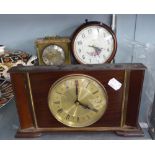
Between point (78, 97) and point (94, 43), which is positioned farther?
point (94, 43)

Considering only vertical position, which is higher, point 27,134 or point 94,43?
point 94,43

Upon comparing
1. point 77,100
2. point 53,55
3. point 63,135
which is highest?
point 53,55

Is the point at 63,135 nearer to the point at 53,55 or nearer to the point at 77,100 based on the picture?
the point at 77,100

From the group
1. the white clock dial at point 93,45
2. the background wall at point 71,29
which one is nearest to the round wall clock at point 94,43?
the white clock dial at point 93,45

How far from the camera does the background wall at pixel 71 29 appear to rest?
0.83m

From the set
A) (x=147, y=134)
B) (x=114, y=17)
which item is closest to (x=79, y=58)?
(x=114, y=17)

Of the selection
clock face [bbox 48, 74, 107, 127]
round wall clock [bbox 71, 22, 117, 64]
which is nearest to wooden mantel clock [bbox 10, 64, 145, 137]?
clock face [bbox 48, 74, 107, 127]

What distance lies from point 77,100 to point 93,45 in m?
0.23

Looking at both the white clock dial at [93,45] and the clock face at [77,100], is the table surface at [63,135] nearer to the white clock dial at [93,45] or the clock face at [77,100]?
the clock face at [77,100]

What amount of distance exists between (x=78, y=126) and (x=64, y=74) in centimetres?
18

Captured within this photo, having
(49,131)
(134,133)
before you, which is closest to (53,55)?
(49,131)

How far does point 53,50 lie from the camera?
771 millimetres

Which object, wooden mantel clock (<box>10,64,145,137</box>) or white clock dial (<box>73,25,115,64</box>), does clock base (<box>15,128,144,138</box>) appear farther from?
white clock dial (<box>73,25,115,64</box>)
